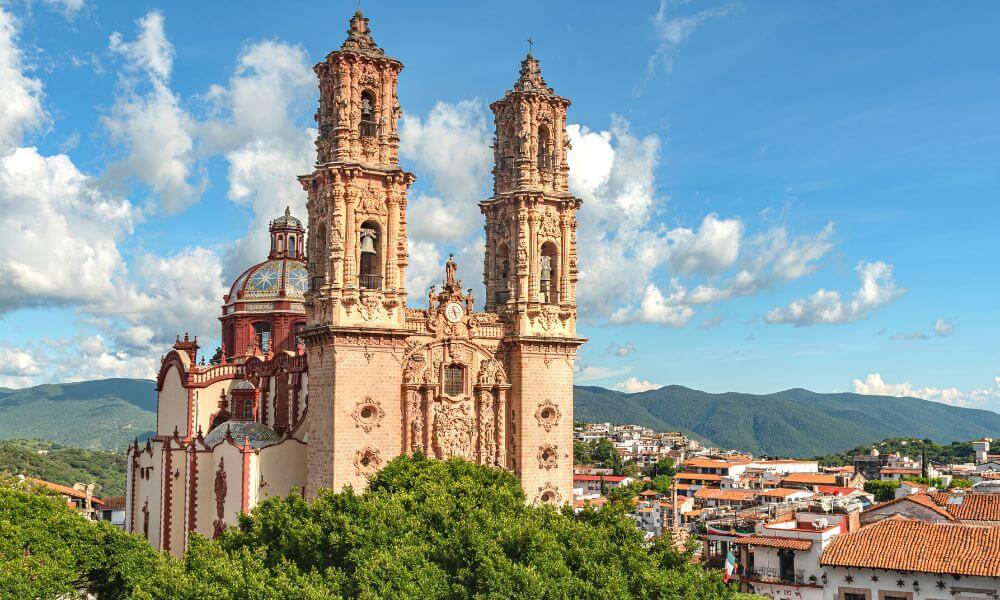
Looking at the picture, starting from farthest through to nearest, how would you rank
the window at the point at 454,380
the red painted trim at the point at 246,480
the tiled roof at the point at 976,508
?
the tiled roof at the point at 976,508, the window at the point at 454,380, the red painted trim at the point at 246,480

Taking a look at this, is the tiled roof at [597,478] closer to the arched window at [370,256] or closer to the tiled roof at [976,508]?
the tiled roof at [976,508]

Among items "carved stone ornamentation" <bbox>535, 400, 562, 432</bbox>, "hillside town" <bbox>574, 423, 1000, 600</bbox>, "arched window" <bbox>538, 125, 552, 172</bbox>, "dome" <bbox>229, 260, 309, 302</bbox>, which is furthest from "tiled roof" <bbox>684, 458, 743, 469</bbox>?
"arched window" <bbox>538, 125, 552, 172</bbox>

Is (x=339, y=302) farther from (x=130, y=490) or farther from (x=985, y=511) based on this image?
(x=985, y=511)

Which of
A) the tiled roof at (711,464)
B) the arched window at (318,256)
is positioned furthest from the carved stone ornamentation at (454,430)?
the tiled roof at (711,464)

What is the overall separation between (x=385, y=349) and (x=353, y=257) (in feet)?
12.6

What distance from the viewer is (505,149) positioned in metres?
43.8

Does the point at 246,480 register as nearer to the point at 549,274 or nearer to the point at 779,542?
the point at 549,274

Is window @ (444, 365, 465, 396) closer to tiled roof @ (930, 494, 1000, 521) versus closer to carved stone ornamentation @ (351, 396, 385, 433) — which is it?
carved stone ornamentation @ (351, 396, 385, 433)

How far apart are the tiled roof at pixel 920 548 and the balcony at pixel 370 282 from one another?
20026mm

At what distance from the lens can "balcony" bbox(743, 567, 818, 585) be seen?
3914cm

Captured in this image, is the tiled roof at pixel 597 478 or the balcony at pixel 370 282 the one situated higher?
the balcony at pixel 370 282

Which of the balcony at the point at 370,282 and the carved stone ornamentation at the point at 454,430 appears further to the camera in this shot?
the carved stone ornamentation at the point at 454,430

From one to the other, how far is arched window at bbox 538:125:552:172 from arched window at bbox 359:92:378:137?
314 inches

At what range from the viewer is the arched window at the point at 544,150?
43.8 m
